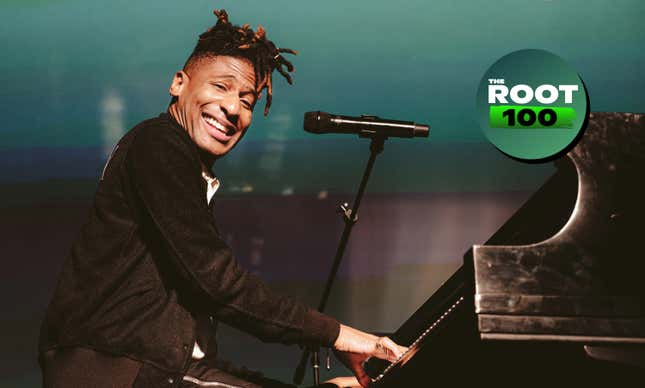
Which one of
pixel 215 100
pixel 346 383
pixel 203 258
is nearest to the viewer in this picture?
pixel 203 258

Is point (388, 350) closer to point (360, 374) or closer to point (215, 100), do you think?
point (360, 374)

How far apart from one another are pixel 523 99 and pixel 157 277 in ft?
7.52

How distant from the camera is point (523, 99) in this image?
2.95 metres

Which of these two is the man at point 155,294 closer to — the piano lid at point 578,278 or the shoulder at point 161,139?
the shoulder at point 161,139

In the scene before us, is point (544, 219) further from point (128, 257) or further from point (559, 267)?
point (128, 257)

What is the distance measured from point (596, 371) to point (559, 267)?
47 centimetres

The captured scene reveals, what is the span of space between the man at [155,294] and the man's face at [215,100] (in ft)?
0.88

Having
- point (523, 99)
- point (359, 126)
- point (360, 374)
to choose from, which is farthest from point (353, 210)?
point (523, 99)

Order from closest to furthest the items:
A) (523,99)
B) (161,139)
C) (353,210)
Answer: (161,139) < (353,210) < (523,99)

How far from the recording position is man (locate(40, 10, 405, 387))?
1359 mm

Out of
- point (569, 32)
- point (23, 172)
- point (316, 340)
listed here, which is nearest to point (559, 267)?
point (316, 340)

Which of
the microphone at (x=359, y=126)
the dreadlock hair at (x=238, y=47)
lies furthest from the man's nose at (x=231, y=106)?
the microphone at (x=359, y=126)

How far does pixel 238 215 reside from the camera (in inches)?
164

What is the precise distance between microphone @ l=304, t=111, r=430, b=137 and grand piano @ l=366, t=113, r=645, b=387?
0.67m
